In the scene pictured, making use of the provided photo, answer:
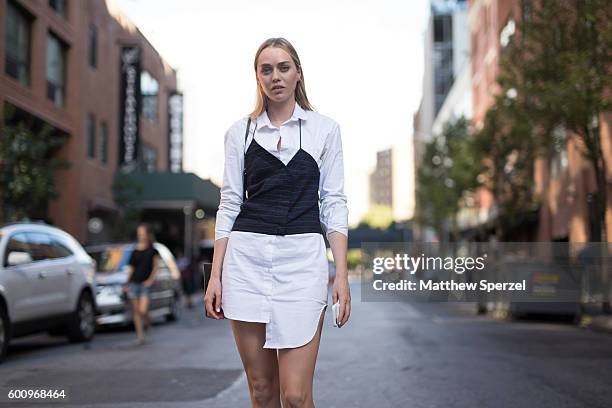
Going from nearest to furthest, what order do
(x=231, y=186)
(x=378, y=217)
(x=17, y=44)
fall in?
(x=231, y=186) < (x=17, y=44) < (x=378, y=217)

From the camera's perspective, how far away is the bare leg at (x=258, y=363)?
3.30 meters

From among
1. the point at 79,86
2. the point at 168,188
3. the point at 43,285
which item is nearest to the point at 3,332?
the point at 43,285

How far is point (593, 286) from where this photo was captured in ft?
45.6

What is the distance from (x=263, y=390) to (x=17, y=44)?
70.6 ft

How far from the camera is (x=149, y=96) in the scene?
38.7 metres

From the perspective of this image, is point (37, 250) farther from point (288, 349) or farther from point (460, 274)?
point (288, 349)

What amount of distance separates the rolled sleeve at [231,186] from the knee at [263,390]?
22.7 inches

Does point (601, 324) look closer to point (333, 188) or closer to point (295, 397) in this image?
point (333, 188)

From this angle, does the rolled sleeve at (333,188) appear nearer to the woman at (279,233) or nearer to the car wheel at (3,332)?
the woman at (279,233)

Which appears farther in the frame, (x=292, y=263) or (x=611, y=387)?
(x=611, y=387)

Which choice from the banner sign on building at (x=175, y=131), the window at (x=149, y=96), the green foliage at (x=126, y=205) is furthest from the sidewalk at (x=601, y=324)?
the banner sign on building at (x=175, y=131)

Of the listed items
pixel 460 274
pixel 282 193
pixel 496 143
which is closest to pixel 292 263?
pixel 282 193

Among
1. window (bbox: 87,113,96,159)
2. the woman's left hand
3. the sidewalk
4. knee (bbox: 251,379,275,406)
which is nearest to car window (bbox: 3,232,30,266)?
knee (bbox: 251,379,275,406)

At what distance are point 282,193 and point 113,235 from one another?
2461cm
